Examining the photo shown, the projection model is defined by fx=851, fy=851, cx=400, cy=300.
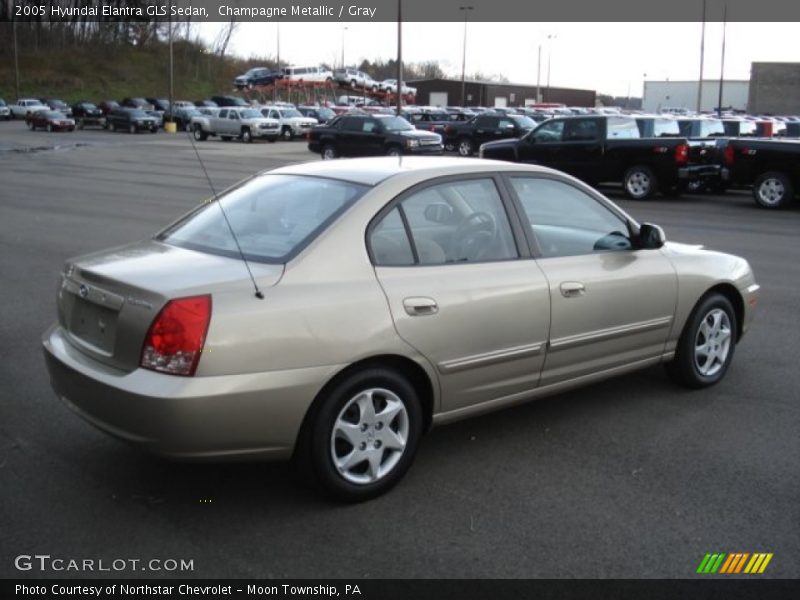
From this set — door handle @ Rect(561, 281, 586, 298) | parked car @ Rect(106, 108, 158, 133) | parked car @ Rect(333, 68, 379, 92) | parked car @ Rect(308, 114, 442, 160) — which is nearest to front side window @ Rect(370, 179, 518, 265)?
door handle @ Rect(561, 281, 586, 298)

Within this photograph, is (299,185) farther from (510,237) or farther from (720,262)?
(720,262)

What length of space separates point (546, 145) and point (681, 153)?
10.2ft

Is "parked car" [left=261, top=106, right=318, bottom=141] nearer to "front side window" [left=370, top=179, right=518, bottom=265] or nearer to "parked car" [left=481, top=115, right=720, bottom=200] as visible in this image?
"parked car" [left=481, top=115, right=720, bottom=200]

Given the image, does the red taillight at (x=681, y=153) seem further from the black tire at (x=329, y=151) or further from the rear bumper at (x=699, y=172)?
the black tire at (x=329, y=151)

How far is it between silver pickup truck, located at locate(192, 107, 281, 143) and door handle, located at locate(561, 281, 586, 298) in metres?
42.5

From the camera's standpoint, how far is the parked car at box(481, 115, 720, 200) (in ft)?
61.8

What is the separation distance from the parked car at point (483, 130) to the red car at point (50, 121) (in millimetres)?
30556

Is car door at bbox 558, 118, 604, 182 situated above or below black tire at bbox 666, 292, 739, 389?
above

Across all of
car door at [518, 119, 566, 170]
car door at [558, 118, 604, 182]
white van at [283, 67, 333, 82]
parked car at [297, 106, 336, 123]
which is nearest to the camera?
car door at [558, 118, 604, 182]

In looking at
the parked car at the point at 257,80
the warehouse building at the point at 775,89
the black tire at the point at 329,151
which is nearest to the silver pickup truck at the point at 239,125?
the black tire at the point at 329,151

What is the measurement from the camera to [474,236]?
4648mm

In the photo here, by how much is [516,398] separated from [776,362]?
2807mm

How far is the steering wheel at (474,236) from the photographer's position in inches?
179

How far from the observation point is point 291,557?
3.54m
